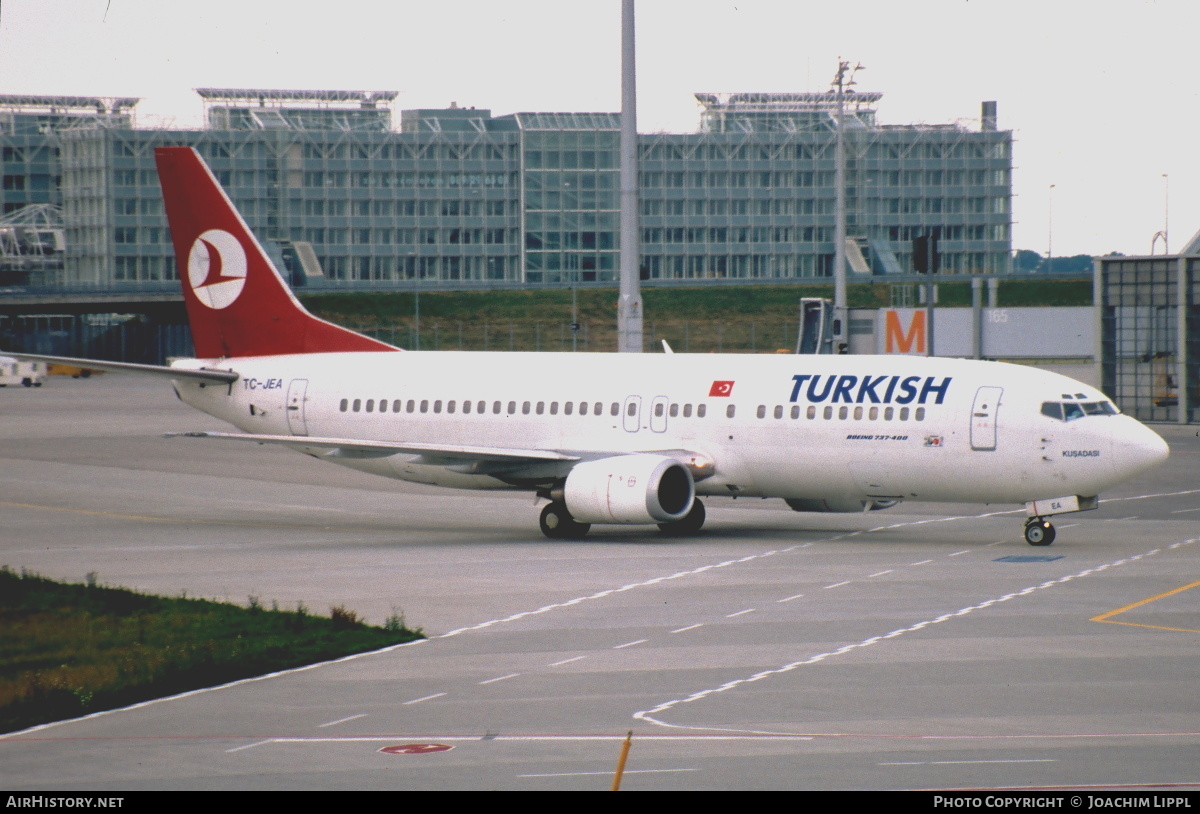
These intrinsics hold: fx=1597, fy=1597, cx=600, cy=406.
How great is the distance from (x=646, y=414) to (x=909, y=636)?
14.3 m

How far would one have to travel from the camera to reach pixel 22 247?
18662 centimetres

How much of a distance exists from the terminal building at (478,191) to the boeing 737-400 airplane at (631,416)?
139749 mm

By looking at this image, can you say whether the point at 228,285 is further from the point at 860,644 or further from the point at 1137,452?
the point at 860,644

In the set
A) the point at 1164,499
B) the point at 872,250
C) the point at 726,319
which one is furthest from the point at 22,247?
the point at 1164,499

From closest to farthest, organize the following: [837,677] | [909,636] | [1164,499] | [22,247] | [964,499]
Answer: [837,677] < [909,636] < [964,499] < [1164,499] < [22,247]

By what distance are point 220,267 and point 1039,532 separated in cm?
2204

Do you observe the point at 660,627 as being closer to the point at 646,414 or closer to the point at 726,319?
the point at 646,414

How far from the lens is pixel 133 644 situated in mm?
22188

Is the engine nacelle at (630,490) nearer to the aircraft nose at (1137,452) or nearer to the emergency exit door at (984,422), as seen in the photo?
the emergency exit door at (984,422)

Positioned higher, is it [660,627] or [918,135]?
[918,135]

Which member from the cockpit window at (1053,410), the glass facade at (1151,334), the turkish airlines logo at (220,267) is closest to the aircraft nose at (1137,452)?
the cockpit window at (1053,410)

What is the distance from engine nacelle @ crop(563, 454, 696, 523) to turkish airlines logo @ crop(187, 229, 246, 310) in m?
12.4

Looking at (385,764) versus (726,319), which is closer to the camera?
(385,764)

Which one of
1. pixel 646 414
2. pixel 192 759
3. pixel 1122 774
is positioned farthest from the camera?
pixel 646 414
